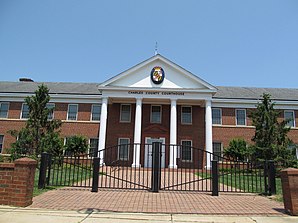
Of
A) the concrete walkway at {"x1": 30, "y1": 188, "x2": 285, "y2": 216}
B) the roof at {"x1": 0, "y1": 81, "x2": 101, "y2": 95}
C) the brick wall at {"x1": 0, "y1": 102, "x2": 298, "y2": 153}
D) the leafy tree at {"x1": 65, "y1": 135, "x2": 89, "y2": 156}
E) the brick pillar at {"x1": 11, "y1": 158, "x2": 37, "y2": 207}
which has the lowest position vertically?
the concrete walkway at {"x1": 30, "y1": 188, "x2": 285, "y2": 216}

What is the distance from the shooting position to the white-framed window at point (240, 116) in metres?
24.3

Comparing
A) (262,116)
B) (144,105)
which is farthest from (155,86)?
(262,116)

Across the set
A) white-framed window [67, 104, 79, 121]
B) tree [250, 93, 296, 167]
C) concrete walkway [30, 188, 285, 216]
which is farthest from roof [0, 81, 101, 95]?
concrete walkway [30, 188, 285, 216]

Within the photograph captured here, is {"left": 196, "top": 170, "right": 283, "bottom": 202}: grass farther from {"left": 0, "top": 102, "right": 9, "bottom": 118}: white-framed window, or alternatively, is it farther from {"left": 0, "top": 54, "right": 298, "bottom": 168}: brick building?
{"left": 0, "top": 102, "right": 9, "bottom": 118}: white-framed window

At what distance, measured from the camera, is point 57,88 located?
27203 millimetres

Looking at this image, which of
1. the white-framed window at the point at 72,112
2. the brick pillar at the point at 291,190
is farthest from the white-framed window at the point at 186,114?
the brick pillar at the point at 291,190

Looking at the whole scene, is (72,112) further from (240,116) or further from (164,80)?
(240,116)

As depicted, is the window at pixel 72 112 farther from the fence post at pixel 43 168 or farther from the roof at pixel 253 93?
the fence post at pixel 43 168

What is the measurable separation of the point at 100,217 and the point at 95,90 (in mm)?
21996

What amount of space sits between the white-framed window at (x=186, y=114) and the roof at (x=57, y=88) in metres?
8.89

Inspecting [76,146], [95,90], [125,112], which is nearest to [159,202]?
[76,146]

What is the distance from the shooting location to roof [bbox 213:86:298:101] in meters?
25.3

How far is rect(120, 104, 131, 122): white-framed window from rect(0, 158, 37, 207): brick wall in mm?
18008

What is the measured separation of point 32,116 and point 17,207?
497 inches
